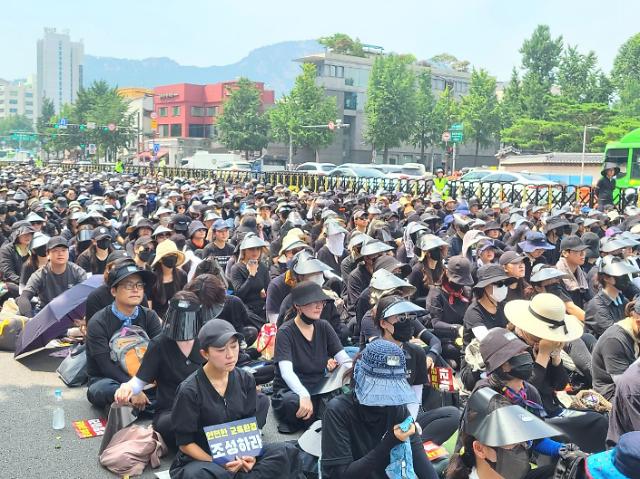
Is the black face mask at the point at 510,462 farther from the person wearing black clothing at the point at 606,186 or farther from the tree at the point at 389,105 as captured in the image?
the tree at the point at 389,105

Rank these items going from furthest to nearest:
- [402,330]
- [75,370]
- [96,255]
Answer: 1. [96,255]
2. [75,370]
3. [402,330]

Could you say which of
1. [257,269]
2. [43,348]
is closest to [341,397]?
[257,269]

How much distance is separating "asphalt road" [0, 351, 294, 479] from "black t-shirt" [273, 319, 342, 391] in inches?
23.4

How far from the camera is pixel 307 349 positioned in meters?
6.11

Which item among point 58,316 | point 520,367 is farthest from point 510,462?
point 58,316

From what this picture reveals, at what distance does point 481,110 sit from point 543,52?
29.0 ft

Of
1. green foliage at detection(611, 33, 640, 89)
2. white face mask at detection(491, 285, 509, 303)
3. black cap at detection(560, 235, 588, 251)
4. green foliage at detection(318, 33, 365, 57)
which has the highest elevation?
green foliage at detection(318, 33, 365, 57)

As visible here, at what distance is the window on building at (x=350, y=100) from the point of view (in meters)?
80.6

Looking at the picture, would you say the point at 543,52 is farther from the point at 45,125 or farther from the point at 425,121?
the point at 45,125

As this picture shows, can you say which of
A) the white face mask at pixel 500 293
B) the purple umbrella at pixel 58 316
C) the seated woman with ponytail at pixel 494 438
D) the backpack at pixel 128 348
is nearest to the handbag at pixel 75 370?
the purple umbrella at pixel 58 316

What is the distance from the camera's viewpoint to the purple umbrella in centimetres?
742

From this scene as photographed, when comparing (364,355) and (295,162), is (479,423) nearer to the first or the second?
(364,355)

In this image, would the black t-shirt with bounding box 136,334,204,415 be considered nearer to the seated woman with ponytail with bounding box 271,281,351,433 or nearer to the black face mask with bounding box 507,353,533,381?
the seated woman with ponytail with bounding box 271,281,351,433

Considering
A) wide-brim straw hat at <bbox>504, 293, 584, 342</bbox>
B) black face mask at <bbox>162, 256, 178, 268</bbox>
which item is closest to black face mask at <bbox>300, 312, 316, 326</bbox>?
wide-brim straw hat at <bbox>504, 293, 584, 342</bbox>
